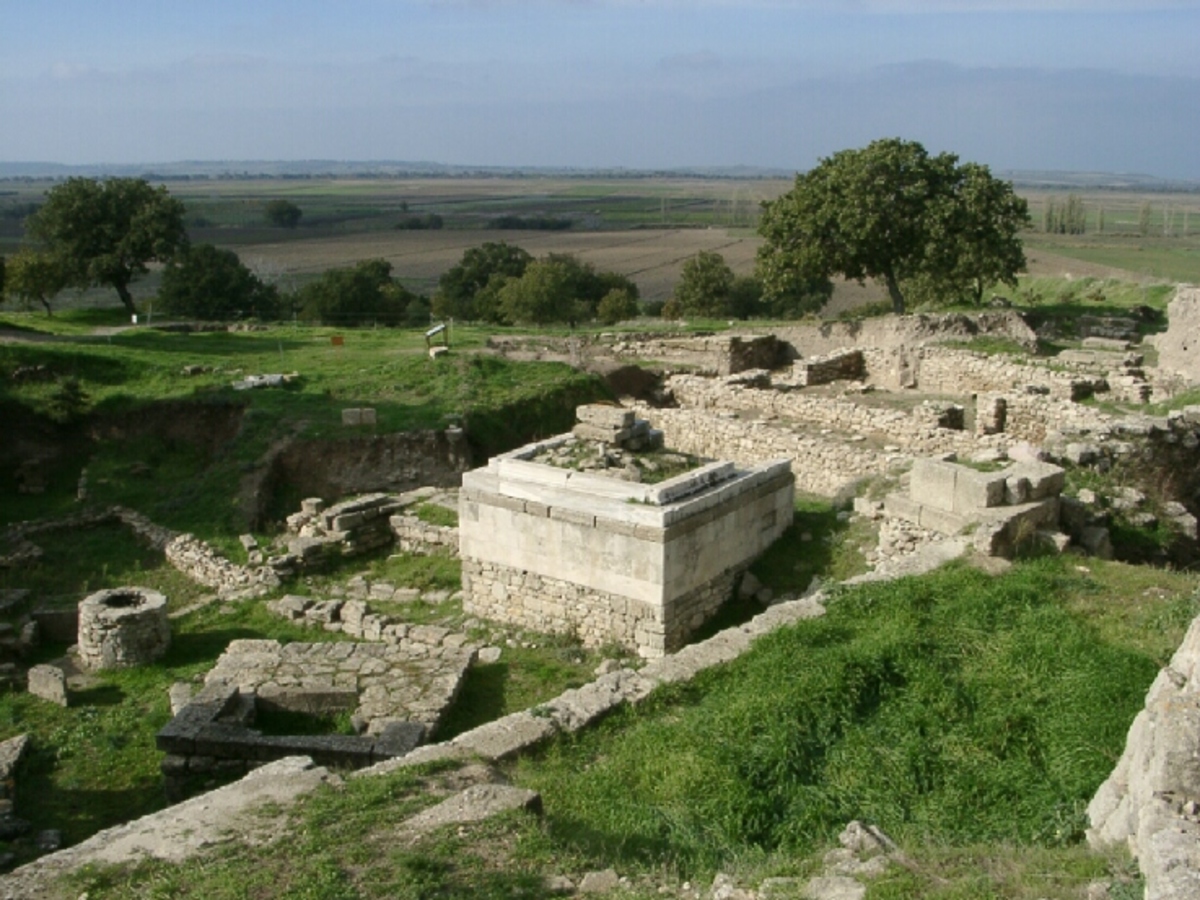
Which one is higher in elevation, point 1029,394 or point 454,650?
point 1029,394

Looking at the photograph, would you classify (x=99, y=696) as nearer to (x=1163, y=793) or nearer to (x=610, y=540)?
(x=610, y=540)

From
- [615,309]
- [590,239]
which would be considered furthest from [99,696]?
[590,239]

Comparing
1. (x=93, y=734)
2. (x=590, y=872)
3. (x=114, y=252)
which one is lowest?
(x=93, y=734)

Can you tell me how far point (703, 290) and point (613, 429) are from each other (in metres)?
35.7

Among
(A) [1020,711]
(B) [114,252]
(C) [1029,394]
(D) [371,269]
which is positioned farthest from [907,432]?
(D) [371,269]

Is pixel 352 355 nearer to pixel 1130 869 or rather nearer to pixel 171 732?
pixel 171 732

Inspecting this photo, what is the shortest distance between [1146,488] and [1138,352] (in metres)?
11.0

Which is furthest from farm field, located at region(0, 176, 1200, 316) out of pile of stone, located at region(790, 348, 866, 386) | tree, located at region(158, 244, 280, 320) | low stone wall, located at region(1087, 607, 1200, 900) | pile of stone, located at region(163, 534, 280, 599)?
low stone wall, located at region(1087, 607, 1200, 900)

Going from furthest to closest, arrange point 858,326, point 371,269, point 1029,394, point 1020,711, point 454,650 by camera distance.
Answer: point 371,269
point 858,326
point 1029,394
point 454,650
point 1020,711

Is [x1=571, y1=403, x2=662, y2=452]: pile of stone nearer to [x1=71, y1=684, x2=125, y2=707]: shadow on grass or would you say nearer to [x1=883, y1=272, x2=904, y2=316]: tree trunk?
[x1=71, y1=684, x2=125, y2=707]: shadow on grass

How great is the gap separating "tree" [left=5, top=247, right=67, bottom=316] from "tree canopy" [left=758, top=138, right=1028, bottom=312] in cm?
2064

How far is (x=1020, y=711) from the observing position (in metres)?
6.93

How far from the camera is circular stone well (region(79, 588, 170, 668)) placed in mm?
11492

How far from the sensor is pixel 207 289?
3691cm
